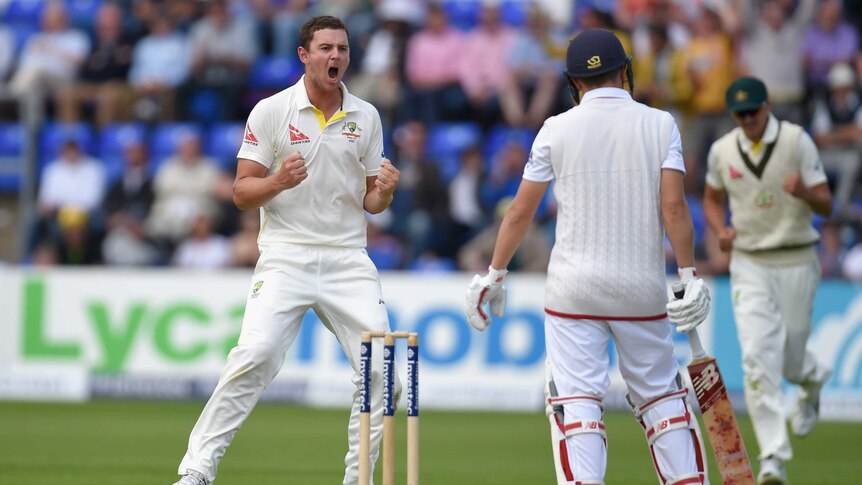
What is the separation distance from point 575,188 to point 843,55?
1088cm

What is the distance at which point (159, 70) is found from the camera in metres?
17.2

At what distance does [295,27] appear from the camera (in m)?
17.4

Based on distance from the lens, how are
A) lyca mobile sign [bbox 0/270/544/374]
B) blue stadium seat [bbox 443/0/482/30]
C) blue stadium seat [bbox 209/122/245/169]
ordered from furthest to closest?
blue stadium seat [bbox 443/0/482/30] < blue stadium seat [bbox 209/122/245/169] < lyca mobile sign [bbox 0/270/544/374]

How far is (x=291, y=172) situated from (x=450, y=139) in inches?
388

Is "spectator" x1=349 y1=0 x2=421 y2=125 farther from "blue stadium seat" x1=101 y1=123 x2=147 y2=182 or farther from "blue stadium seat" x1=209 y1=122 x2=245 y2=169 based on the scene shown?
"blue stadium seat" x1=101 y1=123 x2=147 y2=182

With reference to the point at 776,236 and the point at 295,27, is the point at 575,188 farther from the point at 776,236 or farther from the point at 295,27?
the point at 295,27

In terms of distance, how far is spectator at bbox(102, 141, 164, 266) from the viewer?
15.0m

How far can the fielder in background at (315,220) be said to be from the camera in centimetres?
659

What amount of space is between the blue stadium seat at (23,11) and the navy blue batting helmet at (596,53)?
14697mm

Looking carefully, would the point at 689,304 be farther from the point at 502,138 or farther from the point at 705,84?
the point at 502,138

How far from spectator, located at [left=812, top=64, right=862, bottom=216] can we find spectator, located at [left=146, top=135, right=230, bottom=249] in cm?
663

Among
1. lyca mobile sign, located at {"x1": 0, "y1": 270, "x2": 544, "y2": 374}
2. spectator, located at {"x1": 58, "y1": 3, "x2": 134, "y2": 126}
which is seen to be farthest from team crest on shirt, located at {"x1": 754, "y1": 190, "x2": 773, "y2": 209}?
spectator, located at {"x1": 58, "y1": 3, "x2": 134, "y2": 126}

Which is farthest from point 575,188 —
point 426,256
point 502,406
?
point 426,256

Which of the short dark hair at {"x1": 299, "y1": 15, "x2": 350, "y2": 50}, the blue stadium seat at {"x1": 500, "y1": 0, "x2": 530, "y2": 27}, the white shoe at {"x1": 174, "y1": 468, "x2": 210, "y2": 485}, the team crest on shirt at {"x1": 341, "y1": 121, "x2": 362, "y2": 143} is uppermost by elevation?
the blue stadium seat at {"x1": 500, "y1": 0, "x2": 530, "y2": 27}
